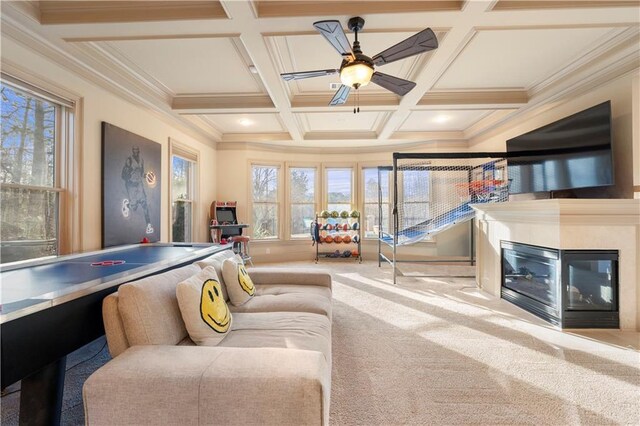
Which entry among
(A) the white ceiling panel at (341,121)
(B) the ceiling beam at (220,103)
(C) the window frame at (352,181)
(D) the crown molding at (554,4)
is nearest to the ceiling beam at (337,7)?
(D) the crown molding at (554,4)

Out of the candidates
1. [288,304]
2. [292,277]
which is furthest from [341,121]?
[288,304]

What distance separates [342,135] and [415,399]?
16.0 feet

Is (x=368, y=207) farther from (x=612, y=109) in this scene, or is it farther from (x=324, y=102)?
(x=612, y=109)

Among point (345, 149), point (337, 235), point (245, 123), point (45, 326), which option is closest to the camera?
point (45, 326)

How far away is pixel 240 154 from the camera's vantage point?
6137 mm

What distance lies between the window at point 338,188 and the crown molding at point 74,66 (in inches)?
136

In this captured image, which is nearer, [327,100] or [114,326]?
[114,326]

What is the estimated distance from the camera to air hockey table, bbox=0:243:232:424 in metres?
1.07

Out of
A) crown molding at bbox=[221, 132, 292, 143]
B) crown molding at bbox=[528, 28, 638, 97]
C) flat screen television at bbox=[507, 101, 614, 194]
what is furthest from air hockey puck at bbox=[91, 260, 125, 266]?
crown molding at bbox=[528, 28, 638, 97]

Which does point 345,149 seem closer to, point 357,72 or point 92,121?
point 357,72

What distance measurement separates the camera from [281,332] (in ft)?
5.49

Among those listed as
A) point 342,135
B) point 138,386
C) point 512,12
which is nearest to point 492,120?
point 342,135

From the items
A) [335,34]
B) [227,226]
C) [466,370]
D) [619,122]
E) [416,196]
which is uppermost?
[335,34]

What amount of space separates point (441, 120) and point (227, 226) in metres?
4.32
